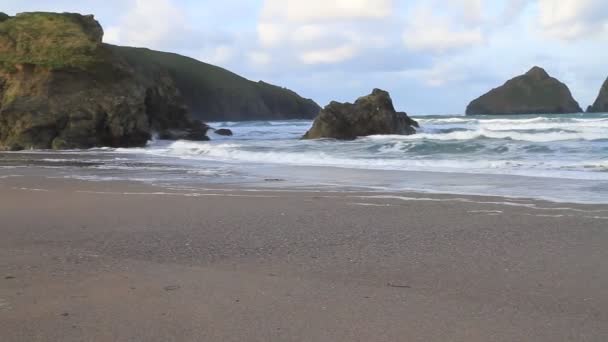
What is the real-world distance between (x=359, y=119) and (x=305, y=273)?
2872cm

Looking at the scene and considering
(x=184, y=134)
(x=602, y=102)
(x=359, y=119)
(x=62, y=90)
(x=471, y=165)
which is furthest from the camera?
(x=602, y=102)

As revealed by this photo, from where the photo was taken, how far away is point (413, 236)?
549 centimetres

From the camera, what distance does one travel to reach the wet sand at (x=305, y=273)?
122 inches

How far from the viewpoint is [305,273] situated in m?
4.16

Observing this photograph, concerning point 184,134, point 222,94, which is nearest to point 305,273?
point 184,134

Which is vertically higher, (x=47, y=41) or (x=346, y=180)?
(x=47, y=41)

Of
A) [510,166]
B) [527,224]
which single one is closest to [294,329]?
[527,224]

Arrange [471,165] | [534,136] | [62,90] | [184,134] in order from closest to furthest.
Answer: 1. [471,165]
2. [62,90]
3. [534,136]
4. [184,134]

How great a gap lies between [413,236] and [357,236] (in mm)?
497

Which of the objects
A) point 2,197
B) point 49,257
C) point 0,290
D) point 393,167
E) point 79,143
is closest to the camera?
point 0,290

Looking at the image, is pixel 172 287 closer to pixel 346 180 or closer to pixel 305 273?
pixel 305 273

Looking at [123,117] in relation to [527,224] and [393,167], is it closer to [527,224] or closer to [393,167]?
[393,167]

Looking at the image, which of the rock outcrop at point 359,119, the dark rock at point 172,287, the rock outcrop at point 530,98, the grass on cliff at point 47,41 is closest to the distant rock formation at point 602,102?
the rock outcrop at point 530,98

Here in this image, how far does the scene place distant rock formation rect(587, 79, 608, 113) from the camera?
4038 inches
